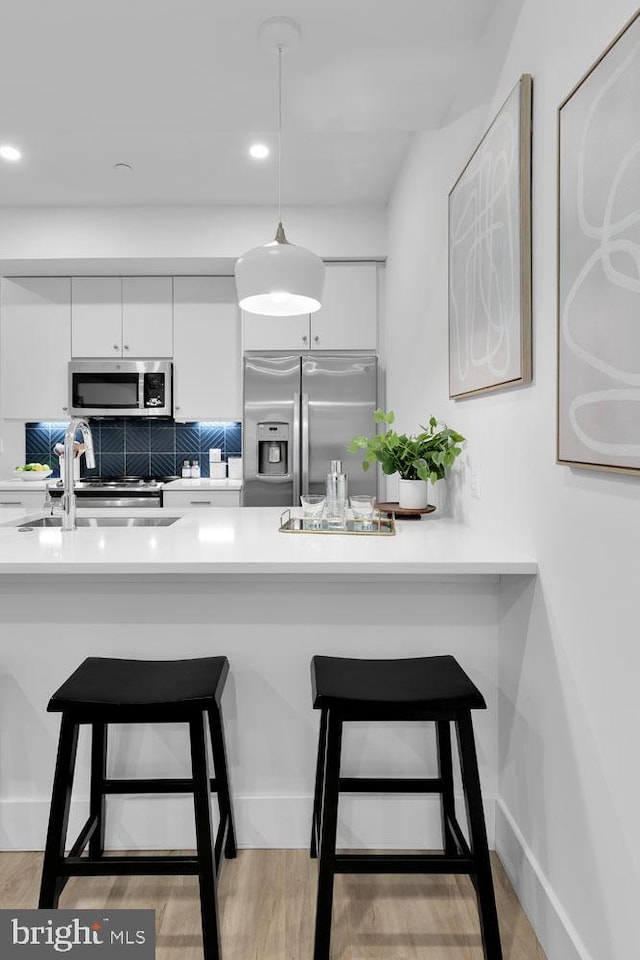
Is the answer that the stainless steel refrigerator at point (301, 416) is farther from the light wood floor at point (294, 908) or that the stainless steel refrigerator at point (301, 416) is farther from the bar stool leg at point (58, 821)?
the bar stool leg at point (58, 821)

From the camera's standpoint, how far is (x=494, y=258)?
1769 millimetres

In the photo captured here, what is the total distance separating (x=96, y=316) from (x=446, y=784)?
3815 millimetres

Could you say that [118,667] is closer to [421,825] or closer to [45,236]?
[421,825]

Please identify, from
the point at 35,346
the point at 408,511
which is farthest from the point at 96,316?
the point at 408,511

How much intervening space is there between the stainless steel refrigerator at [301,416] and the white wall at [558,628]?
1866 millimetres

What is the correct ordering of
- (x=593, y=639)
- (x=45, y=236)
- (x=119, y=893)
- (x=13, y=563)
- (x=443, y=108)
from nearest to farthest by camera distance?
1. (x=593, y=639)
2. (x=13, y=563)
3. (x=119, y=893)
4. (x=443, y=108)
5. (x=45, y=236)

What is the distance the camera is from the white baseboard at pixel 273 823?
176 cm

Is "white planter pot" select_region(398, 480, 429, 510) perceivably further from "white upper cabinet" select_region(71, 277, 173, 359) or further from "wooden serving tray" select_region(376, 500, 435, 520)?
"white upper cabinet" select_region(71, 277, 173, 359)

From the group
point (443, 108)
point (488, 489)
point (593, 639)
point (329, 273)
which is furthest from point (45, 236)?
point (593, 639)

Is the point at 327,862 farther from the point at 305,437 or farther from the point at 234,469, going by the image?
the point at 234,469

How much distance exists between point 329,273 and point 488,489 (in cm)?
254

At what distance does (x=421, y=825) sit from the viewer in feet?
5.83

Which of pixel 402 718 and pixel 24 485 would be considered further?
pixel 24 485

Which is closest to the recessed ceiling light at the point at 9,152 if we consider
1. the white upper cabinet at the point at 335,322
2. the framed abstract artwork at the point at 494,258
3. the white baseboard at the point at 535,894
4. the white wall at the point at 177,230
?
the white wall at the point at 177,230
